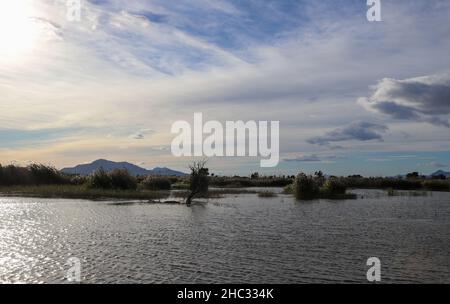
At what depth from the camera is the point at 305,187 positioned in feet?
202

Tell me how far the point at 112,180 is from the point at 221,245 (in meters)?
44.7

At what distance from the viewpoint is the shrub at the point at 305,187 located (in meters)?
60.9

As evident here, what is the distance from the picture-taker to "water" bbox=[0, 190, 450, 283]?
735 inches

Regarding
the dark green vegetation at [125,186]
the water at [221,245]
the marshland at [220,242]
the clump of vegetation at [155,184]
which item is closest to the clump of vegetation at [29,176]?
the dark green vegetation at [125,186]

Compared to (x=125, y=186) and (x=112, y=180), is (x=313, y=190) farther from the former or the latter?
(x=112, y=180)

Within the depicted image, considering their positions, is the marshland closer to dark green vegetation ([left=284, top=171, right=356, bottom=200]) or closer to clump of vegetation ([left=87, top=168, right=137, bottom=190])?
dark green vegetation ([left=284, top=171, right=356, bottom=200])

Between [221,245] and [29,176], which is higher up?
[29,176]

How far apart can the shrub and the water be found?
20338 millimetres

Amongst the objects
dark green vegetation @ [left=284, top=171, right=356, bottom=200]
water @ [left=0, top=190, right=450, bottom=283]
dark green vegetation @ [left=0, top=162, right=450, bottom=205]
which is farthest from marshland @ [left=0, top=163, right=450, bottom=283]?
dark green vegetation @ [left=284, top=171, right=356, bottom=200]

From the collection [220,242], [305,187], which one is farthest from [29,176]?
[220,242]

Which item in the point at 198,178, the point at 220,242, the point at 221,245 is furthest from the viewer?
the point at 198,178
